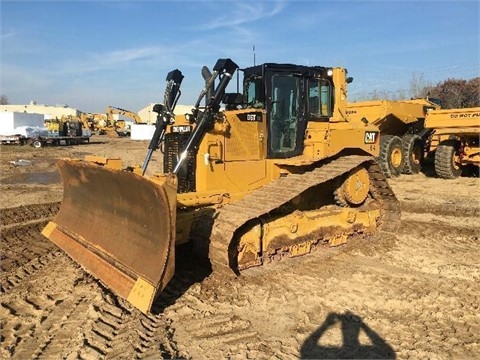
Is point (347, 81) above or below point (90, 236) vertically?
above

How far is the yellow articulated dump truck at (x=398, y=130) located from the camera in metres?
15.3

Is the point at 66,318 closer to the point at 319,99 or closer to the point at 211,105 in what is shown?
the point at 211,105

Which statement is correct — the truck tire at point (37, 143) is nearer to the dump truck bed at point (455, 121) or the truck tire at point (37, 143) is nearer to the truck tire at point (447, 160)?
the dump truck bed at point (455, 121)

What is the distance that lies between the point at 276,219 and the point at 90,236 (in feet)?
8.31

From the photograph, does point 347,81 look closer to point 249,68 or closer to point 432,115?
point 249,68

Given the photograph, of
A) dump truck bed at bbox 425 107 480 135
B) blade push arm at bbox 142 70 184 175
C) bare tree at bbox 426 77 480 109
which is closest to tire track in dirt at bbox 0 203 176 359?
blade push arm at bbox 142 70 184 175

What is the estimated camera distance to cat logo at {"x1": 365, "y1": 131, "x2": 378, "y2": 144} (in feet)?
26.1

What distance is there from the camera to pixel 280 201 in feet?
19.5

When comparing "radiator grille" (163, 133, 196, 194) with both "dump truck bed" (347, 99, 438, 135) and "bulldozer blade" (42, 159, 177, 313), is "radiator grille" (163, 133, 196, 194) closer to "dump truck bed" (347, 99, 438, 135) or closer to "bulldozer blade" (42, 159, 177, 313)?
"bulldozer blade" (42, 159, 177, 313)

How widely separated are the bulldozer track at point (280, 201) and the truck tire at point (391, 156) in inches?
293

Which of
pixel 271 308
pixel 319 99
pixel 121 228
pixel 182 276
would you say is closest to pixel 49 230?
pixel 121 228

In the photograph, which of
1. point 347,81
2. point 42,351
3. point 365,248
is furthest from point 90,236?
point 347,81

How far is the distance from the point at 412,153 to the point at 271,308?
12.8 metres

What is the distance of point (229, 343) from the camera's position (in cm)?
419
